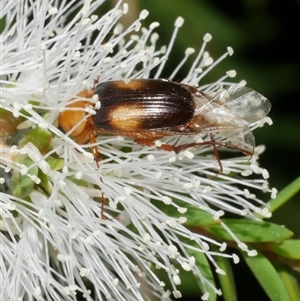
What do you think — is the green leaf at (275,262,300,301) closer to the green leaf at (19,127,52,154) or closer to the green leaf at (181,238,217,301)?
the green leaf at (181,238,217,301)

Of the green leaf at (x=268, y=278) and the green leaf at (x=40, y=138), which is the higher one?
the green leaf at (x=40, y=138)

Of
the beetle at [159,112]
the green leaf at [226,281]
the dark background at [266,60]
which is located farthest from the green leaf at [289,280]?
the dark background at [266,60]

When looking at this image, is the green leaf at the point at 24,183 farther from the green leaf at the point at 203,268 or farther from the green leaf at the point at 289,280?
the green leaf at the point at 289,280

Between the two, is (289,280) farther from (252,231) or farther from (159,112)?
(159,112)

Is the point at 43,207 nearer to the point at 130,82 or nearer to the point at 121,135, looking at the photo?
the point at 121,135

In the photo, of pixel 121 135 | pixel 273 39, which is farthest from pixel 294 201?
pixel 121 135

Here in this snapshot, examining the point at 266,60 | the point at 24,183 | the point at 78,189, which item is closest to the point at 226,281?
the point at 78,189

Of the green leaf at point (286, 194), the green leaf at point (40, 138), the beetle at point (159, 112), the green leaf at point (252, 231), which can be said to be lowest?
the green leaf at point (252, 231)

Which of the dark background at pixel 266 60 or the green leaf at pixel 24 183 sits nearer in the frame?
the green leaf at pixel 24 183
